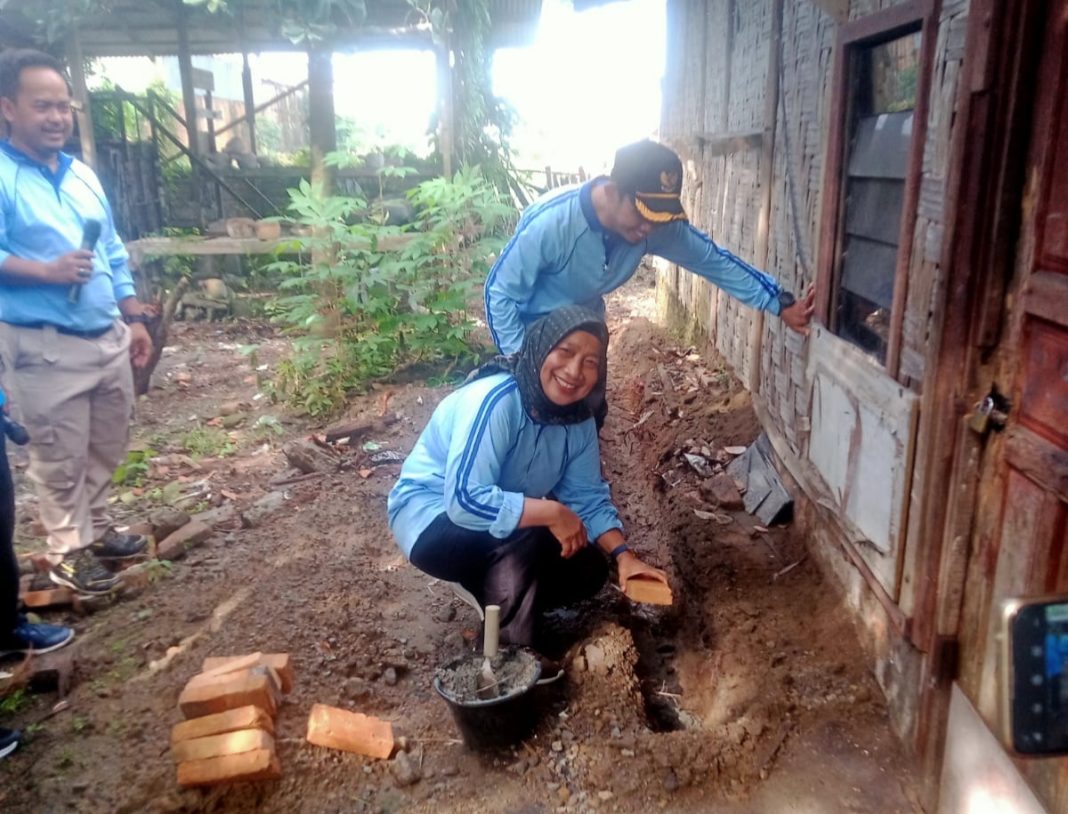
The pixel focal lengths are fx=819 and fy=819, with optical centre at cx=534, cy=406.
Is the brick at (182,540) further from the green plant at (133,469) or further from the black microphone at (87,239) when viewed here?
the black microphone at (87,239)

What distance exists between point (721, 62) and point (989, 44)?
4251 mm

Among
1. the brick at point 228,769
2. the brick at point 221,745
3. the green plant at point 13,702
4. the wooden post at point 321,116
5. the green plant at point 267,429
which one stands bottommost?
the green plant at point 267,429

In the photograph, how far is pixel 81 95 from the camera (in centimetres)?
884

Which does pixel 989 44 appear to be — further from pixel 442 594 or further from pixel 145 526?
pixel 145 526

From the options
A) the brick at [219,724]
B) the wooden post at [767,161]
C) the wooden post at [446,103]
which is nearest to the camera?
the brick at [219,724]

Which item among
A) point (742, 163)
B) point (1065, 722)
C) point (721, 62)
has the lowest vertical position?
point (1065, 722)

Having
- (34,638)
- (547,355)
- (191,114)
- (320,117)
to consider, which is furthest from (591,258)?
(191,114)

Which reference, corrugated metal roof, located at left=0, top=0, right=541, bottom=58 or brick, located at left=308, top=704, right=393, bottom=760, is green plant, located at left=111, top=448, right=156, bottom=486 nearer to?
brick, located at left=308, top=704, right=393, bottom=760

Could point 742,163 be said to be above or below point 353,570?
above

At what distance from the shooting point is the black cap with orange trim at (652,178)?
123 inches

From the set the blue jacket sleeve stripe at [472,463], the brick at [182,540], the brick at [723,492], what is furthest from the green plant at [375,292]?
the blue jacket sleeve stripe at [472,463]

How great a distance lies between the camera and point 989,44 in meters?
1.96

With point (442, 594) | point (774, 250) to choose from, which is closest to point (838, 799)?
point (442, 594)

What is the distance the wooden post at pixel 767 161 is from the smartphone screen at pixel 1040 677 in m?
3.67
